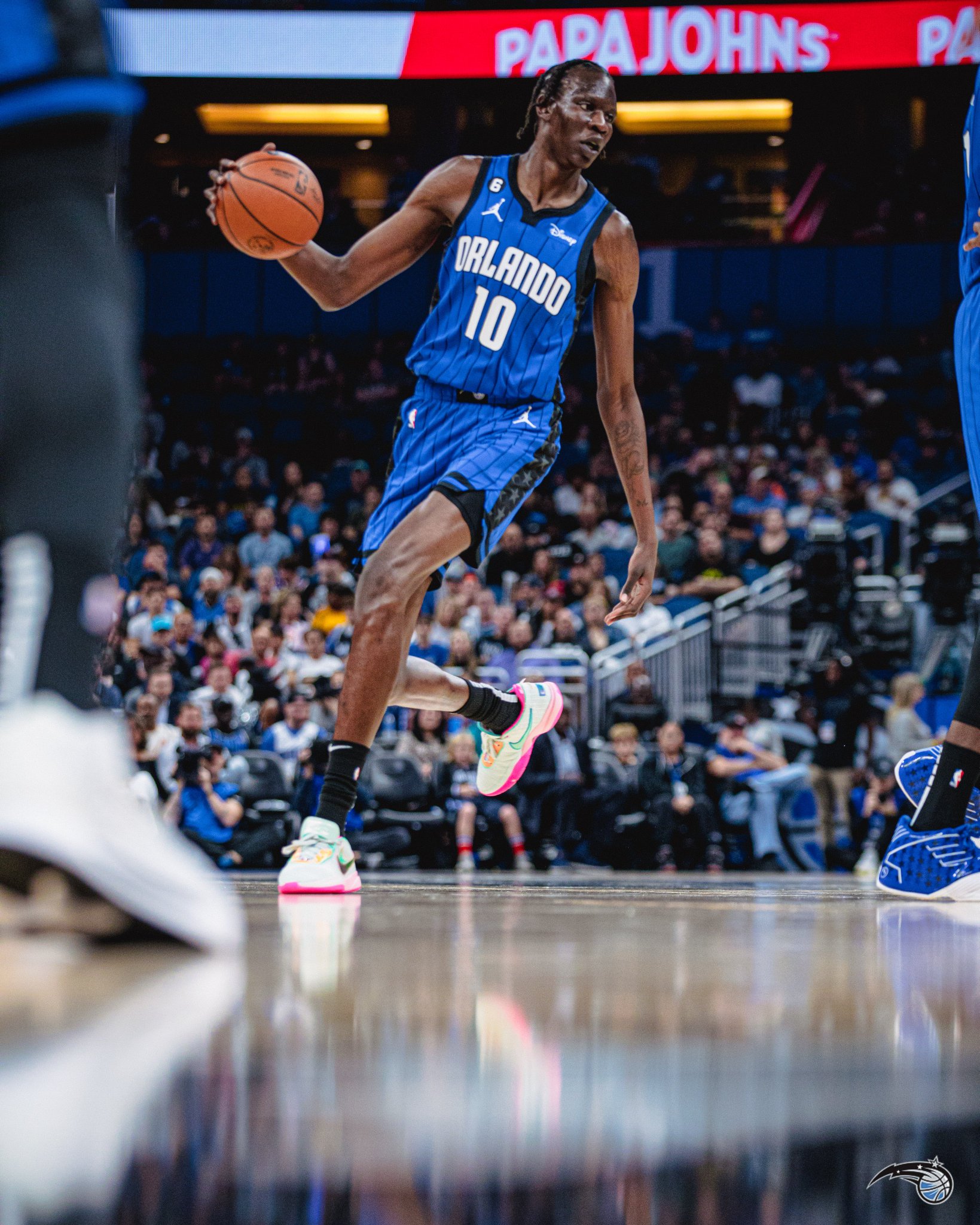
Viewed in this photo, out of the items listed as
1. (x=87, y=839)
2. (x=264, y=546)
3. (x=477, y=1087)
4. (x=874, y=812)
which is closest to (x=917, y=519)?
(x=874, y=812)

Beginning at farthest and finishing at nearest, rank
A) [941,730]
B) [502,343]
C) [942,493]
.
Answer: [942,493] < [941,730] < [502,343]

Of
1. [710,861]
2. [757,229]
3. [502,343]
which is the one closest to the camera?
[502,343]

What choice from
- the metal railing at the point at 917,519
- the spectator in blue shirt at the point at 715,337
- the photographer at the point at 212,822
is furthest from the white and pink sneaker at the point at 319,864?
the spectator in blue shirt at the point at 715,337

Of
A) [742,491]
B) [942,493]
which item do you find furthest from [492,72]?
[942,493]

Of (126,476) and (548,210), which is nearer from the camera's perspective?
(126,476)

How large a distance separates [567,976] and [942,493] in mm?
11059

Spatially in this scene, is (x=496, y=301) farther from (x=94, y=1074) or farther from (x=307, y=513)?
(x=307, y=513)

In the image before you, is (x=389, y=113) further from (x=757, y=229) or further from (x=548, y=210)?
(x=548, y=210)

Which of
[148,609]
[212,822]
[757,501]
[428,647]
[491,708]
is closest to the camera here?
[491,708]

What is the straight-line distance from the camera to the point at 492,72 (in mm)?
11703

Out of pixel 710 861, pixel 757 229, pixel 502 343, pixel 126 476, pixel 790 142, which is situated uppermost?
pixel 790 142

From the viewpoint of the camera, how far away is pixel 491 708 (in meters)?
3.37

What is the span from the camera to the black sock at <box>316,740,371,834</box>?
2.68 meters

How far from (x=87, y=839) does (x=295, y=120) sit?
16153mm
